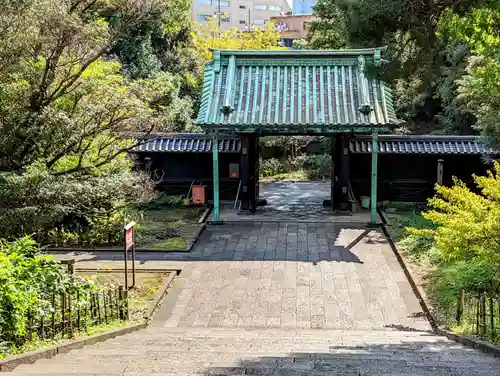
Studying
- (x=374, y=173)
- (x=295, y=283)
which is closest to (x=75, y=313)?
(x=295, y=283)

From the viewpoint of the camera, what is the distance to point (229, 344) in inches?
299

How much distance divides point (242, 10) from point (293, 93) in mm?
60559

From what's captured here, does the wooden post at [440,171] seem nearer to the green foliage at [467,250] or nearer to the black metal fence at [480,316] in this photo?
the green foliage at [467,250]

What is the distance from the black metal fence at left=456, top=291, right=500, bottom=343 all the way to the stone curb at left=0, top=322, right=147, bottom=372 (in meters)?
5.37

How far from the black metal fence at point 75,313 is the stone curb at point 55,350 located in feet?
0.82

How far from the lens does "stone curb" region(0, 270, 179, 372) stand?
629 centimetres

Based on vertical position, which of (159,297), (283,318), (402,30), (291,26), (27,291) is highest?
(291,26)

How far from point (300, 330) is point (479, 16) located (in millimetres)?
5656

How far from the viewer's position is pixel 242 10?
75.0m

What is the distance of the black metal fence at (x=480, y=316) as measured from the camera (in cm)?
798

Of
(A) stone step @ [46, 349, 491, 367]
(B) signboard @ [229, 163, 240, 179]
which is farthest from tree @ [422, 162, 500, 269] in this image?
(B) signboard @ [229, 163, 240, 179]

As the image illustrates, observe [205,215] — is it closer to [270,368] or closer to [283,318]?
[283,318]

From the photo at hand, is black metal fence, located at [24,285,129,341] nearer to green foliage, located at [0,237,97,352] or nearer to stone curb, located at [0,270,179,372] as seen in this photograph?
green foliage, located at [0,237,97,352]

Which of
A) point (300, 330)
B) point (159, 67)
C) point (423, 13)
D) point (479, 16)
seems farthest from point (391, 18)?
point (159, 67)
